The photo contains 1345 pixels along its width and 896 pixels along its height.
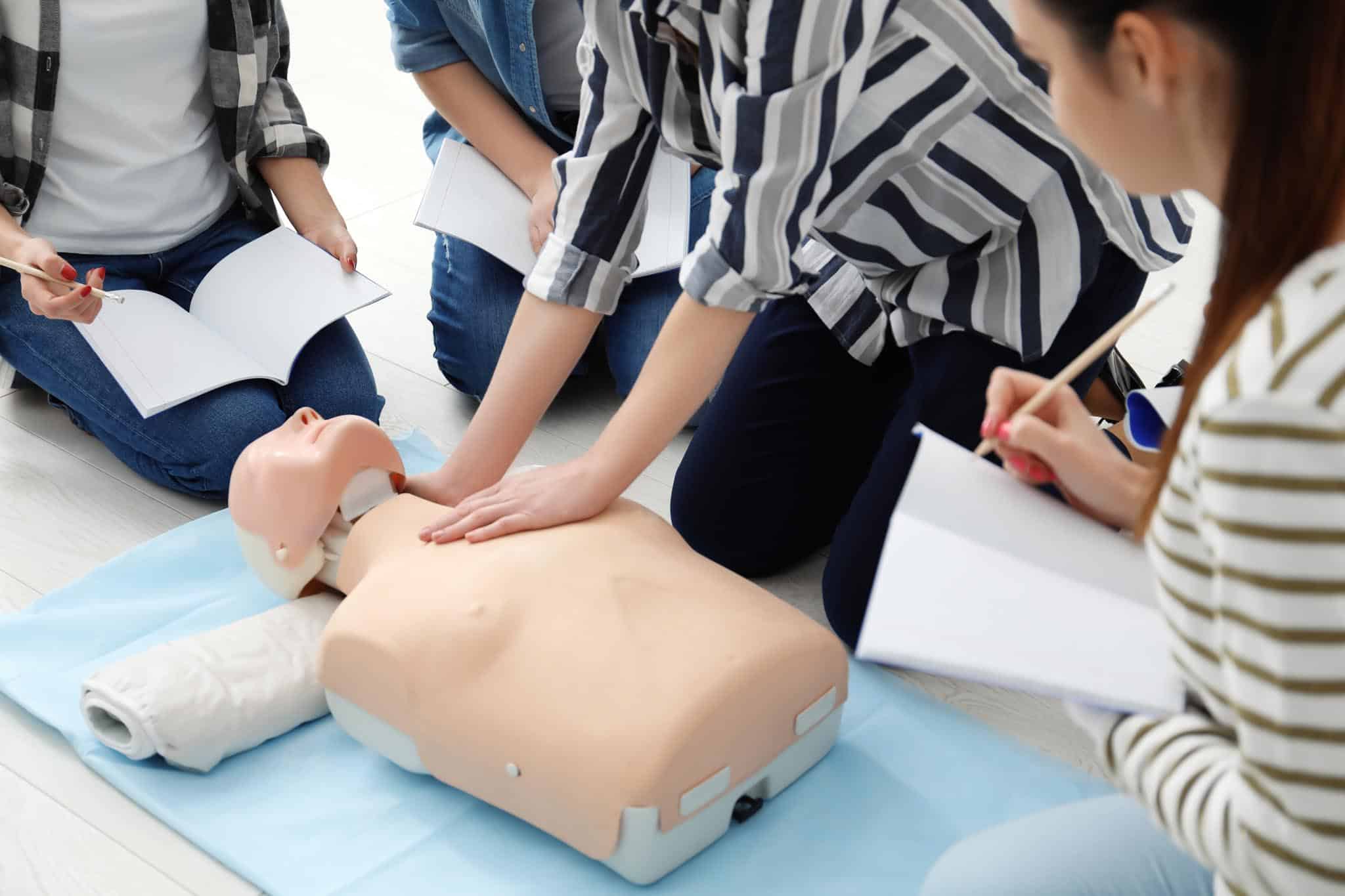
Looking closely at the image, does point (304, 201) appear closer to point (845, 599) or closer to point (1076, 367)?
point (845, 599)

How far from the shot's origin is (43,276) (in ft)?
4.79

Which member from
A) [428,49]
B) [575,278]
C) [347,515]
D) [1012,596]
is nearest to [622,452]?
[575,278]

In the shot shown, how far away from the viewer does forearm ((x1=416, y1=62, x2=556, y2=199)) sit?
181 centimetres

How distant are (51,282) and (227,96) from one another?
0.37 meters

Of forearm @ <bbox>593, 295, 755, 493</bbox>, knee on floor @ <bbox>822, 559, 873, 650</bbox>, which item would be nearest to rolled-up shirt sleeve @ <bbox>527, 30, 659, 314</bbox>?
forearm @ <bbox>593, 295, 755, 493</bbox>

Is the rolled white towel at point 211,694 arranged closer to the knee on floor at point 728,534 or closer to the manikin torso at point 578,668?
the manikin torso at point 578,668

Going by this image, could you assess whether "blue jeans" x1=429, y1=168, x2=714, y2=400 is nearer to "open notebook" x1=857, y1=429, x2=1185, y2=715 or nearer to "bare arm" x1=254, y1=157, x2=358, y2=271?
"bare arm" x1=254, y1=157, x2=358, y2=271

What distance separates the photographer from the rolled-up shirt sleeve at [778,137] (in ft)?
3.26

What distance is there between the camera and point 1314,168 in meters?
0.57

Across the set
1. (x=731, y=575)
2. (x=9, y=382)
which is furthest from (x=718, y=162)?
(x=9, y=382)

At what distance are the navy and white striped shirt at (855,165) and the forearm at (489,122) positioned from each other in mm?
528

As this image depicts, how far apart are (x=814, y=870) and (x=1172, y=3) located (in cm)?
80

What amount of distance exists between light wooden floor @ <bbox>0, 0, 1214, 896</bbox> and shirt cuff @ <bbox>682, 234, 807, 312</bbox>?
0.47 m

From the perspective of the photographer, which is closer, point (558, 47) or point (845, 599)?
point (845, 599)
